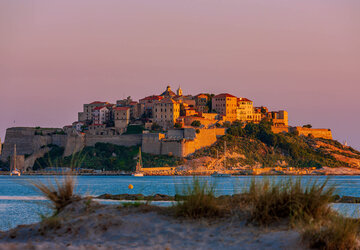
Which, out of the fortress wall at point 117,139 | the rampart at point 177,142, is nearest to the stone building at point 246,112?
the rampart at point 177,142

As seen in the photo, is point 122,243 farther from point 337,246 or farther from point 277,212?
point 337,246

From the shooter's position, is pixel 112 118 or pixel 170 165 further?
pixel 112 118

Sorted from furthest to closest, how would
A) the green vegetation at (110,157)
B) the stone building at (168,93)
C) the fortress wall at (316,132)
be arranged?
the stone building at (168,93)
the fortress wall at (316,132)
the green vegetation at (110,157)

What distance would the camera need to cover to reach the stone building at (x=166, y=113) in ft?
267

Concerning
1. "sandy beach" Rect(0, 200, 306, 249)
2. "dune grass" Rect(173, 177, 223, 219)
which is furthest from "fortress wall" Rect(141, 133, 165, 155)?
"dune grass" Rect(173, 177, 223, 219)

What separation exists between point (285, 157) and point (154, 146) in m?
19.4

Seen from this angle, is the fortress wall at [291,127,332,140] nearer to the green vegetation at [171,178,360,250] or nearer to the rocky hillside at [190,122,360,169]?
the rocky hillside at [190,122,360,169]

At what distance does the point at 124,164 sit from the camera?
75.3m

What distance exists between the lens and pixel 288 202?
24.6 ft

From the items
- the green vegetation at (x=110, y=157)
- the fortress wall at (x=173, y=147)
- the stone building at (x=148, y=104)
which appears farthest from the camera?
the stone building at (x=148, y=104)

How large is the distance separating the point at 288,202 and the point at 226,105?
269 feet

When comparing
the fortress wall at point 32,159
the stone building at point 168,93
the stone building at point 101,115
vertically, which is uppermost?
the stone building at point 168,93

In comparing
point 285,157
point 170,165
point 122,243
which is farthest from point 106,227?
point 285,157

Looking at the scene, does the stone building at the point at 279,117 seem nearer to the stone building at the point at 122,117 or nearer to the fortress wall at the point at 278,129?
the fortress wall at the point at 278,129
